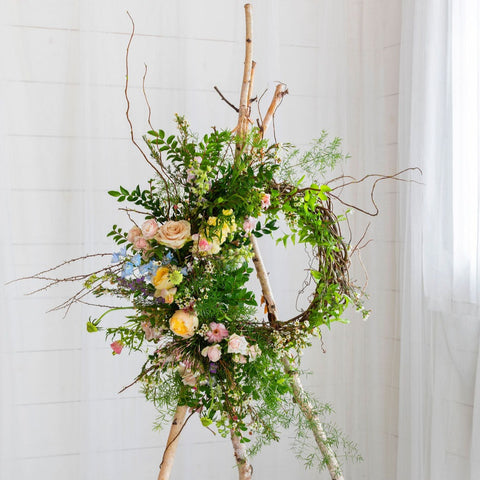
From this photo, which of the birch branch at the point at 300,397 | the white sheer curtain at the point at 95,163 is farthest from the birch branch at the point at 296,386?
the white sheer curtain at the point at 95,163

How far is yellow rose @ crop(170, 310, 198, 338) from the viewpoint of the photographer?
144 centimetres

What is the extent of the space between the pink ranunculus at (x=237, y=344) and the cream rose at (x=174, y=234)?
22 centimetres

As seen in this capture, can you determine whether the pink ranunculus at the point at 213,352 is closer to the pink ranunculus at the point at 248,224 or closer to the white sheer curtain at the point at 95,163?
the pink ranunculus at the point at 248,224

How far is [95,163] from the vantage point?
7.80 feet

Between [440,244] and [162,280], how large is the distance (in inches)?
46.1

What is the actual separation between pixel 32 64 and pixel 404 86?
127cm

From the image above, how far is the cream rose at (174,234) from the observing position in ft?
4.72

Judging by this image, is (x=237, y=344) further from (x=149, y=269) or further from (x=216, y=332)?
(x=149, y=269)

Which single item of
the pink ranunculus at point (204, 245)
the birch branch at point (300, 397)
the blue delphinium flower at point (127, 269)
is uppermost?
the pink ranunculus at point (204, 245)

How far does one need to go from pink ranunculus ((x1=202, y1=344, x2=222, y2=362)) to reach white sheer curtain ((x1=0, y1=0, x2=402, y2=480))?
98cm

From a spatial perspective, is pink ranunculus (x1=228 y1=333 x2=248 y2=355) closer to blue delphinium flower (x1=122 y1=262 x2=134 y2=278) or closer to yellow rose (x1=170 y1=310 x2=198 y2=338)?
yellow rose (x1=170 y1=310 x2=198 y2=338)

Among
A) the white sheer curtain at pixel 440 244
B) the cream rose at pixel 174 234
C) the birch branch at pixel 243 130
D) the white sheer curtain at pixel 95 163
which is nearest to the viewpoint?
the cream rose at pixel 174 234

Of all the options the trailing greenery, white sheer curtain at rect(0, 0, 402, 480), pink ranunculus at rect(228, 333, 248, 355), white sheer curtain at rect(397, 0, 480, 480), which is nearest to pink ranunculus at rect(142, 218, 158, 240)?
the trailing greenery

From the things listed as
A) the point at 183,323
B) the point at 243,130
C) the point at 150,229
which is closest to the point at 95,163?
the point at 243,130
